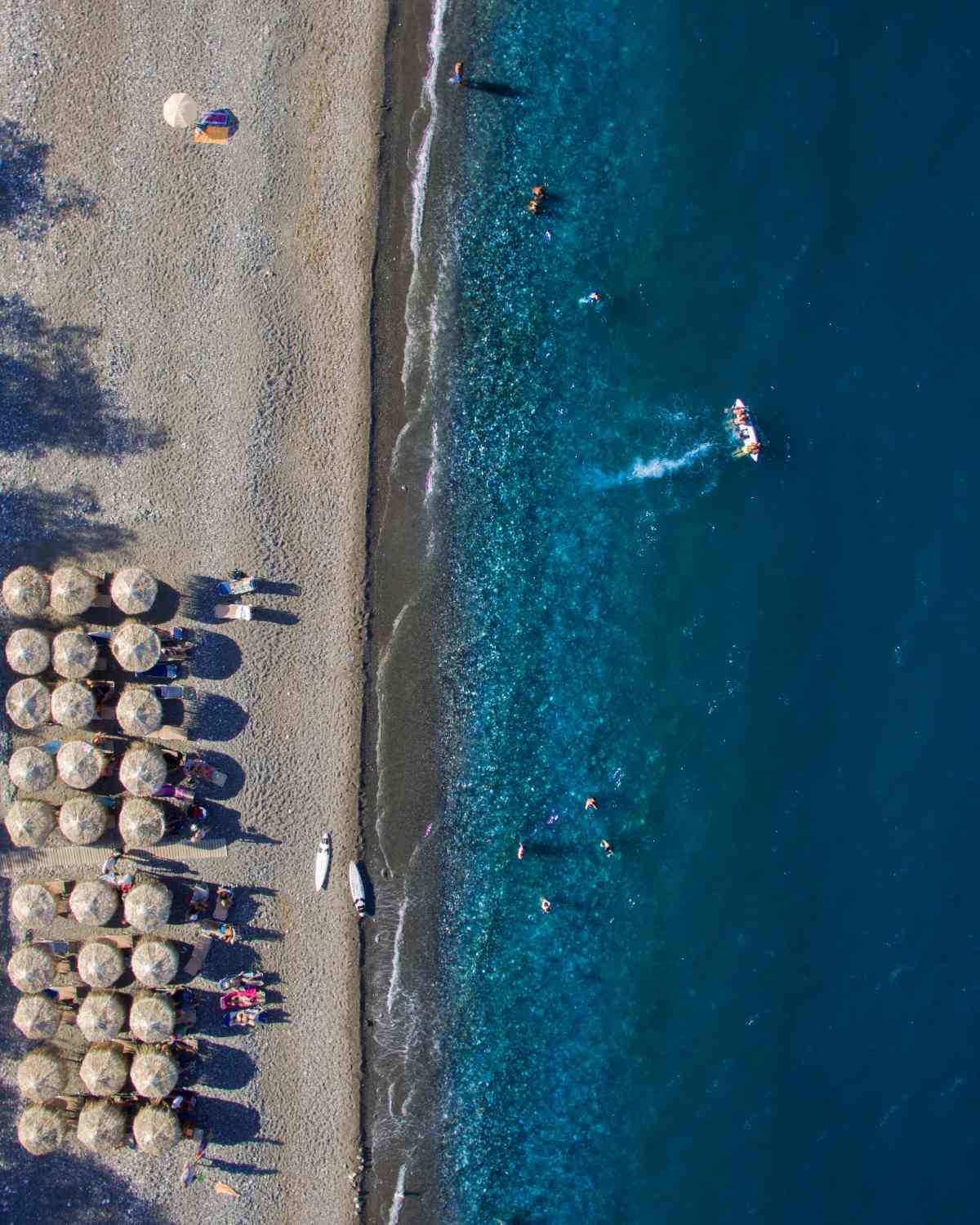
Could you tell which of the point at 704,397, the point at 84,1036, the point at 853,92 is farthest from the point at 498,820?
the point at 853,92

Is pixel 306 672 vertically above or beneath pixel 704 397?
beneath

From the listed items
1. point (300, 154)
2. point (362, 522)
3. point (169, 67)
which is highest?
point (169, 67)

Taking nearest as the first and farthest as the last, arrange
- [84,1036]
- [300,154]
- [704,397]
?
[84,1036], [300,154], [704,397]

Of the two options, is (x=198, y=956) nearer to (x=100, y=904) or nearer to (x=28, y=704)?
(x=100, y=904)

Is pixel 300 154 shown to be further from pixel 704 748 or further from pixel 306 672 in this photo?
pixel 704 748

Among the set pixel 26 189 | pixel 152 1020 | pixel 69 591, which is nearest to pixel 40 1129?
pixel 152 1020

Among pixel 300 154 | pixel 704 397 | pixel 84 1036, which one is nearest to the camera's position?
pixel 84 1036
